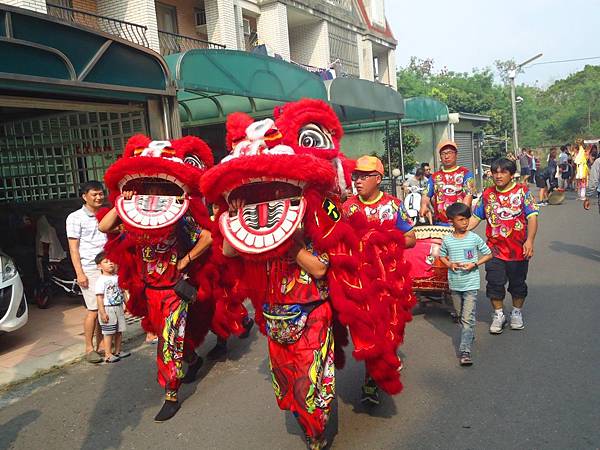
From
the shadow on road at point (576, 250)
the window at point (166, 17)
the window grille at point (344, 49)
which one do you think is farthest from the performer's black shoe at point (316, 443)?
the window grille at point (344, 49)


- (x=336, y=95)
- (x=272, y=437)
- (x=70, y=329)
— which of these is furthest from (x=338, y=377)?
(x=336, y=95)

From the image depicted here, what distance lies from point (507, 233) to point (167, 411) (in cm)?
345

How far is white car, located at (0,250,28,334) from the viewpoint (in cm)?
575

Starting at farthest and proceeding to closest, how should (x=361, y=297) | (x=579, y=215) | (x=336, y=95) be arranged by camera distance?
(x=579, y=215) → (x=336, y=95) → (x=361, y=297)

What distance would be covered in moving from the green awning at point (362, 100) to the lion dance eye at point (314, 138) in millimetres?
8768

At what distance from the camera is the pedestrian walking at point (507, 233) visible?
513 cm

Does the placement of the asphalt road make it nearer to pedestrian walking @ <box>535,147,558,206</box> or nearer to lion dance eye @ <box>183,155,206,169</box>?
lion dance eye @ <box>183,155,206,169</box>

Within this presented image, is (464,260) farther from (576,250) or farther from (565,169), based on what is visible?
(565,169)

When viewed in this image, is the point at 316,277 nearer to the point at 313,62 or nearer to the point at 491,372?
the point at 491,372

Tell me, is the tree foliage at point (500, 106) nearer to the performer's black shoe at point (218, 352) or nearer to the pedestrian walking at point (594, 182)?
the pedestrian walking at point (594, 182)

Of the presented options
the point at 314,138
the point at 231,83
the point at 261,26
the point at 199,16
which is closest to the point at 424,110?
the point at 261,26

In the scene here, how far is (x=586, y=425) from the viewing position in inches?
133

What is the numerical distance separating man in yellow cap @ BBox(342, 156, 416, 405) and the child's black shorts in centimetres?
171

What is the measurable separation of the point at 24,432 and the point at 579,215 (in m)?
13.0
